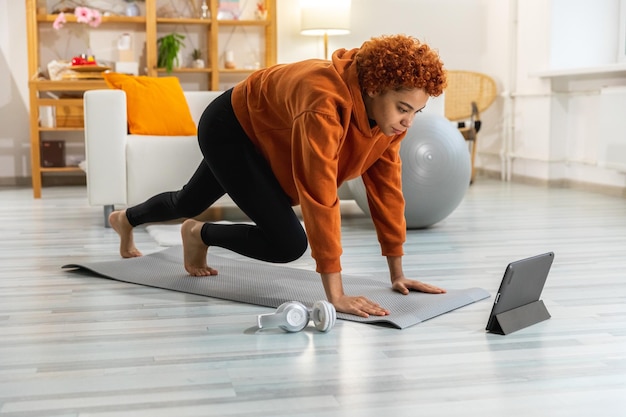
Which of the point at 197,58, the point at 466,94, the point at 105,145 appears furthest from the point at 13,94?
the point at 466,94

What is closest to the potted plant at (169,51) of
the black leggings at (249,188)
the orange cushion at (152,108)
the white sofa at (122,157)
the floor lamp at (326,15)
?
the floor lamp at (326,15)

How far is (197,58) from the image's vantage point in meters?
6.21

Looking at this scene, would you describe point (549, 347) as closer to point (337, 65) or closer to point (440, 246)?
point (337, 65)

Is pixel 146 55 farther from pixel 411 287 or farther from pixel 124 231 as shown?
pixel 411 287

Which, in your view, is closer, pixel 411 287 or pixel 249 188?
pixel 249 188

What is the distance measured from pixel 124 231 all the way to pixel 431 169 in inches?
54.0

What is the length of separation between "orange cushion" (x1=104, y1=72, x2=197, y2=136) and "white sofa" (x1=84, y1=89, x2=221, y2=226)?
14 cm

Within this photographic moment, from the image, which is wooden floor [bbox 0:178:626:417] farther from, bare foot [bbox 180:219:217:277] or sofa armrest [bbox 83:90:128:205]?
sofa armrest [bbox 83:90:128:205]

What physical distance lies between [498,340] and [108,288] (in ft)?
4.00

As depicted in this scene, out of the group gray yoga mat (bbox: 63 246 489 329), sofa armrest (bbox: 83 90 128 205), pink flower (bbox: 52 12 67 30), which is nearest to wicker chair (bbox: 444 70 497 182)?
pink flower (bbox: 52 12 67 30)

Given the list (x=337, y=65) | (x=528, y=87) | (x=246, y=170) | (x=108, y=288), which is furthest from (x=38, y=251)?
(x=528, y=87)

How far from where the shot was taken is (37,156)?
5.37 metres

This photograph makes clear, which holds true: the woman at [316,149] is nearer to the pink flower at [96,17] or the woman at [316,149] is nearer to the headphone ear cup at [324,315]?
the headphone ear cup at [324,315]

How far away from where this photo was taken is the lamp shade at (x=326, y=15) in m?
5.99
